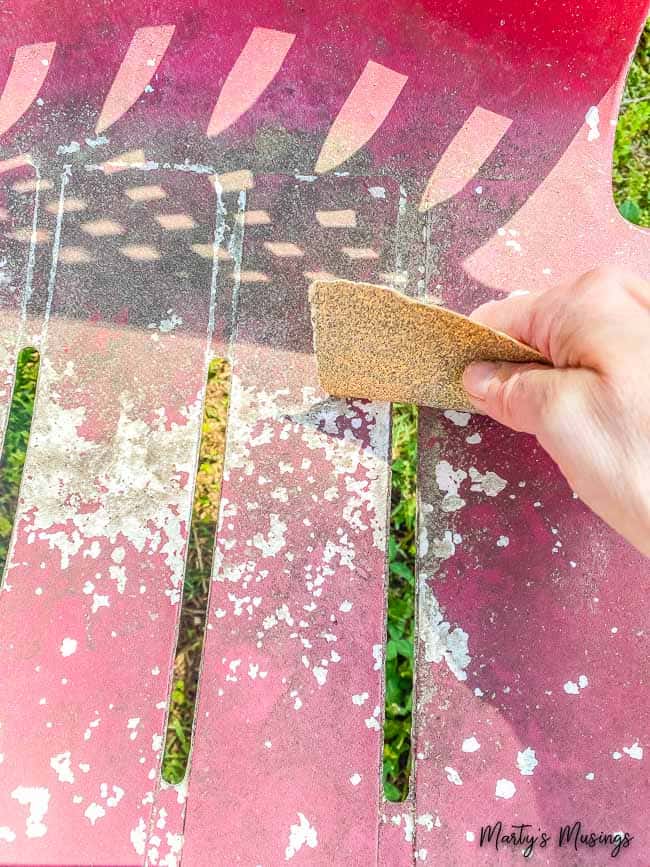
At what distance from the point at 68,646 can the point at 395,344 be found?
37.4 inches

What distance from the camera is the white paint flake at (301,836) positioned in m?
1.46

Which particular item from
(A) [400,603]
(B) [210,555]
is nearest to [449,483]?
(A) [400,603]

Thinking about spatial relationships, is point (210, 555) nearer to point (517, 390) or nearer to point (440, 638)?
point (440, 638)

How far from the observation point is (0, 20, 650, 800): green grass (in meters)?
1.54

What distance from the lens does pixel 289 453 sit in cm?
158

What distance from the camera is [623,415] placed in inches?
38.2

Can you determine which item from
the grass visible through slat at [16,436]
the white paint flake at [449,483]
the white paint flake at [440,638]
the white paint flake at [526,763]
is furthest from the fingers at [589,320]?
the grass visible through slat at [16,436]

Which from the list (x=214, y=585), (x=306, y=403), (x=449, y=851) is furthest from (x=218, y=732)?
(x=306, y=403)

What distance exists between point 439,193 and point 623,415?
90 cm

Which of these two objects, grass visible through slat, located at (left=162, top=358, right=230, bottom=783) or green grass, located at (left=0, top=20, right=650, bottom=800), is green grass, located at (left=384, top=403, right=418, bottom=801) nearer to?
green grass, located at (left=0, top=20, right=650, bottom=800)

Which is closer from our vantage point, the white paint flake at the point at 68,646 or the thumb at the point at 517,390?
the thumb at the point at 517,390

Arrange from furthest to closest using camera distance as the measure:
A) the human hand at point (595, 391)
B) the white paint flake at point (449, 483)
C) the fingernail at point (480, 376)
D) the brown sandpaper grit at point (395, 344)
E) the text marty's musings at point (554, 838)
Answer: the white paint flake at point (449, 483) < the text marty's musings at point (554, 838) < the fingernail at point (480, 376) < the brown sandpaper grit at point (395, 344) < the human hand at point (595, 391)

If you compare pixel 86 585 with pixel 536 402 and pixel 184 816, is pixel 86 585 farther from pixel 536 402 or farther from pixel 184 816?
pixel 536 402

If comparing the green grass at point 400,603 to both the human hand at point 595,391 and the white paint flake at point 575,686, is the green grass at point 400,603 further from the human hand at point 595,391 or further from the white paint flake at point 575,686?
the human hand at point 595,391
